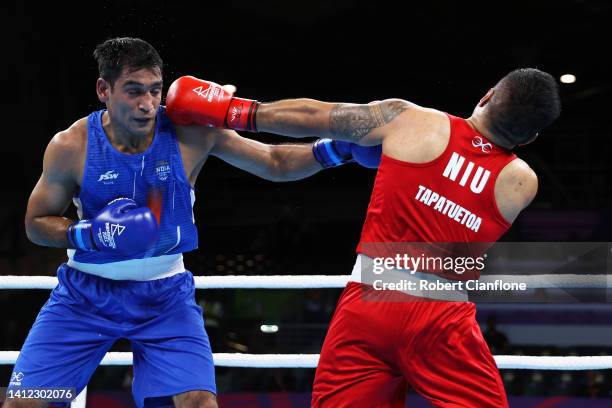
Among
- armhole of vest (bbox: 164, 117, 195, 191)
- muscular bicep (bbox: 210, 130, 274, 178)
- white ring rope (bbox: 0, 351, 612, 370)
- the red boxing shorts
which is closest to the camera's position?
the red boxing shorts

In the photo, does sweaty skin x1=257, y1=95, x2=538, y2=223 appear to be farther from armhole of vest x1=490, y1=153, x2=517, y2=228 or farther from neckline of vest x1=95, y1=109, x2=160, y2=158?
neckline of vest x1=95, y1=109, x2=160, y2=158

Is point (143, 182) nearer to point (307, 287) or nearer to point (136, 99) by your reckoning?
point (136, 99)

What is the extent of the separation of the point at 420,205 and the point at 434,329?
0.31 metres

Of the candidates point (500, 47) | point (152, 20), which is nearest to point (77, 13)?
point (152, 20)

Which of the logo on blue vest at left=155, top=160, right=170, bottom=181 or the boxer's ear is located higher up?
the boxer's ear

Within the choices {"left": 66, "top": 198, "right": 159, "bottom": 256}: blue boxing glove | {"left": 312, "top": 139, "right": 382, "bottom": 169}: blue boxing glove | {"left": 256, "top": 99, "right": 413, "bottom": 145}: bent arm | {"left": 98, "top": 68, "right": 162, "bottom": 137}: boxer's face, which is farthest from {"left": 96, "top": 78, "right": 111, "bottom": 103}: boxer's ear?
{"left": 312, "top": 139, "right": 382, "bottom": 169}: blue boxing glove

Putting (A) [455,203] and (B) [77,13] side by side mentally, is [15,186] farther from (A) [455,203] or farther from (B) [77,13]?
(A) [455,203]

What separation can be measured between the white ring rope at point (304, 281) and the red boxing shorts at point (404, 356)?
0.69m

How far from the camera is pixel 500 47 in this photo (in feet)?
33.9

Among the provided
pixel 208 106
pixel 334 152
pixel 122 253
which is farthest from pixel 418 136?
pixel 122 253

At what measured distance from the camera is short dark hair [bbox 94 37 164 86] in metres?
2.31

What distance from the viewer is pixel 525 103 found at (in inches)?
78.0

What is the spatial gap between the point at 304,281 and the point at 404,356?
822 millimetres

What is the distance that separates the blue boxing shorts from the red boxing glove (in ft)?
1.63
